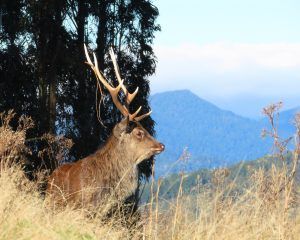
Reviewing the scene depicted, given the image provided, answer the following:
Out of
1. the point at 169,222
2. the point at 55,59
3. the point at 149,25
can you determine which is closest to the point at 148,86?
the point at 149,25

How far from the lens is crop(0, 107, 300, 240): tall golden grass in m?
5.96

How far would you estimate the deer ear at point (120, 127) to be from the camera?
10.1m

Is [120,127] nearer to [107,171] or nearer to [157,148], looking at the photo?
[157,148]

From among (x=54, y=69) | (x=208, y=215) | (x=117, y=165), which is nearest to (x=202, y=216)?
(x=208, y=215)

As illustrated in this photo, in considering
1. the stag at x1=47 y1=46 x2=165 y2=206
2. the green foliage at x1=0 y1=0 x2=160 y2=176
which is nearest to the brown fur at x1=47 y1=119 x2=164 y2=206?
the stag at x1=47 y1=46 x2=165 y2=206

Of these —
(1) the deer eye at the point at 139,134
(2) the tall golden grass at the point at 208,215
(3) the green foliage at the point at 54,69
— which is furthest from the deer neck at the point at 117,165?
(3) the green foliage at the point at 54,69

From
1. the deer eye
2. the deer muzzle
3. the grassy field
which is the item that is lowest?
the grassy field

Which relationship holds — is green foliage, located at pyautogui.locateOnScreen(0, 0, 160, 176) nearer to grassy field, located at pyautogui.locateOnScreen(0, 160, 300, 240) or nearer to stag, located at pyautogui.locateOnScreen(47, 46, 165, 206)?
stag, located at pyautogui.locateOnScreen(47, 46, 165, 206)

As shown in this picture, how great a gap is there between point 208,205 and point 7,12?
16322 mm

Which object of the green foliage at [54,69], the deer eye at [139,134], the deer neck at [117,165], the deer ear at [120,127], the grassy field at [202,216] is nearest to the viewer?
the grassy field at [202,216]

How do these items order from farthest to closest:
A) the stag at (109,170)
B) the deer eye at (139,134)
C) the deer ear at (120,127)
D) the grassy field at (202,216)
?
the deer eye at (139,134)
the deer ear at (120,127)
the stag at (109,170)
the grassy field at (202,216)

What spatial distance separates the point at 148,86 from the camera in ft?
79.6

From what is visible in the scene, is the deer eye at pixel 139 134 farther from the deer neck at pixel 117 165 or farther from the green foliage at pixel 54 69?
the green foliage at pixel 54 69

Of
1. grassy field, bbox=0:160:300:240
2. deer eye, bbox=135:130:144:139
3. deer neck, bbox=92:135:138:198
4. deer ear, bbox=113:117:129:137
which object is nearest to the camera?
grassy field, bbox=0:160:300:240
